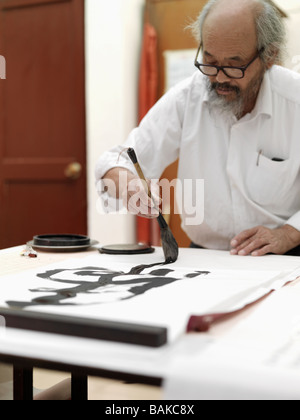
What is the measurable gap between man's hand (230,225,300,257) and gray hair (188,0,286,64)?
574 millimetres

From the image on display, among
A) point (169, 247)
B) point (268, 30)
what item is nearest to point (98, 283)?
point (169, 247)

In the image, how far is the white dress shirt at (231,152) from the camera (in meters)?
1.82

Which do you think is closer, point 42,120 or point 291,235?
point 291,235

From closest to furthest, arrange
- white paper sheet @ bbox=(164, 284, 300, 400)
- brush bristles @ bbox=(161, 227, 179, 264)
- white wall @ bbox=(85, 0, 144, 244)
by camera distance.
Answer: white paper sheet @ bbox=(164, 284, 300, 400)
brush bristles @ bbox=(161, 227, 179, 264)
white wall @ bbox=(85, 0, 144, 244)

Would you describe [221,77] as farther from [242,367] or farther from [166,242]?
[242,367]

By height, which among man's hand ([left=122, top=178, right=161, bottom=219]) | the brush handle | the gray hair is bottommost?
man's hand ([left=122, top=178, right=161, bottom=219])

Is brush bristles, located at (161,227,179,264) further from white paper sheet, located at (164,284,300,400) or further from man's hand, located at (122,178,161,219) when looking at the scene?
white paper sheet, located at (164,284,300,400)

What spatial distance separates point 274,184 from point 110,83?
1.90 m

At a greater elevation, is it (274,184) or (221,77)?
(221,77)

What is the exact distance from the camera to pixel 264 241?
5.45 ft

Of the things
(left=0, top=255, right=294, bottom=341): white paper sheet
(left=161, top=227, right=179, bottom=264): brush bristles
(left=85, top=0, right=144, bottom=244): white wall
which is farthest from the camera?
(left=85, top=0, right=144, bottom=244): white wall

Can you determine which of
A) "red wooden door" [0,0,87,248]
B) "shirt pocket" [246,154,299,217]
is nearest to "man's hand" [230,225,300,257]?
"shirt pocket" [246,154,299,217]

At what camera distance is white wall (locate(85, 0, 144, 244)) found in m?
3.40

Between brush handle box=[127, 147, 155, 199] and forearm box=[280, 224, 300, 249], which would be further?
forearm box=[280, 224, 300, 249]
